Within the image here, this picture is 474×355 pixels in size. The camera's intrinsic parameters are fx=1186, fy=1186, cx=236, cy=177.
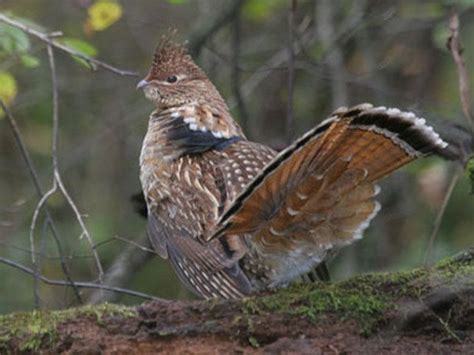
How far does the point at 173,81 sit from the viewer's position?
20.6ft

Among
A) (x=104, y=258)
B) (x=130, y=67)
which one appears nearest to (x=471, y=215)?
(x=104, y=258)

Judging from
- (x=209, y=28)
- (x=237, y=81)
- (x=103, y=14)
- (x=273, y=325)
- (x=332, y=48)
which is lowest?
(x=273, y=325)

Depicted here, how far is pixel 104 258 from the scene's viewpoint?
28.4 ft

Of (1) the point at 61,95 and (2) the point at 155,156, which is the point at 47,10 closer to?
(1) the point at 61,95

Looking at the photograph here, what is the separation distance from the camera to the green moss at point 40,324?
3844 mm

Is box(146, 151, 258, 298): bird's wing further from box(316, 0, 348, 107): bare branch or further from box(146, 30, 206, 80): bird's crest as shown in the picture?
box(316, 0, 348, 107): bare branch

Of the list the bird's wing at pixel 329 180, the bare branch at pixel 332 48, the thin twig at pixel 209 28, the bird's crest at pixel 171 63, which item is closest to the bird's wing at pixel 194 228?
the bird's wing at pixel 329 180

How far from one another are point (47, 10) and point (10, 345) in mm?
6510

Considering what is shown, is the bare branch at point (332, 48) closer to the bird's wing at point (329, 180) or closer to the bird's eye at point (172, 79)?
the bird's eye at point (172, 79)

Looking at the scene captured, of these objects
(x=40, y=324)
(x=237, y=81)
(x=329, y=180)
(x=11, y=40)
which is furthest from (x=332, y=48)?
(x=40, y=324)

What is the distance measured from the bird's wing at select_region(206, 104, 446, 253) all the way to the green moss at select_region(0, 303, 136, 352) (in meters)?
0.52

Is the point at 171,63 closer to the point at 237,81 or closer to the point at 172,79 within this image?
the point at 172,79

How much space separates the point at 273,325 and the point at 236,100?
11.8 ft

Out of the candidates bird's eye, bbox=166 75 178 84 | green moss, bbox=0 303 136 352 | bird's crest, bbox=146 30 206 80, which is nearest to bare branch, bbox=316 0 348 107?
bird's crest, bbox=146 30 206 80
